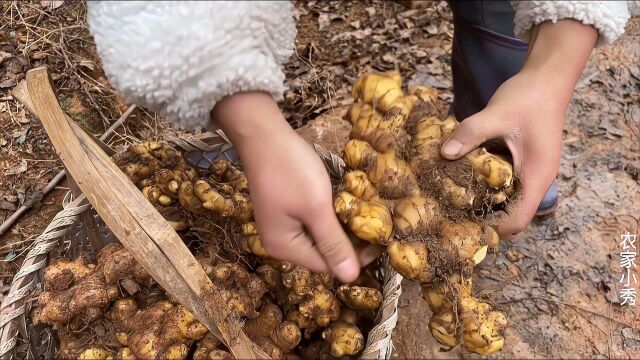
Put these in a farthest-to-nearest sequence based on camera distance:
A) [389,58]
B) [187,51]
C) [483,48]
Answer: [389,58] < [483,48] < [187,51]

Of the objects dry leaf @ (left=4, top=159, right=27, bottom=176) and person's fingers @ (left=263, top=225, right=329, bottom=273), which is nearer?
person's fingers @ (left=263, top=225, right=329, bottom=273)

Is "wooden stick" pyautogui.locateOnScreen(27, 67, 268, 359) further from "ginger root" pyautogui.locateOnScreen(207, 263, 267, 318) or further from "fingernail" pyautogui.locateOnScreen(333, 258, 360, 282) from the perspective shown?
"fingernail" pyautogui.locateOnScreen(333, 258, 360, 282)

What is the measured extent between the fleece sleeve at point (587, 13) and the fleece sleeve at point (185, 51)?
28.0 inches

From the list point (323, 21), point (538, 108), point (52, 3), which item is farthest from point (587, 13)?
point (52, 3)

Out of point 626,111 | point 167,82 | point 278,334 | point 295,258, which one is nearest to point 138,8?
point 167,82

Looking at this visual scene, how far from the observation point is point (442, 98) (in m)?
3.01

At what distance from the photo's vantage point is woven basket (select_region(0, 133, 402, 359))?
1.57 metres

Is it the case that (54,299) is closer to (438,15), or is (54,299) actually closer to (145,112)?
(145,112)

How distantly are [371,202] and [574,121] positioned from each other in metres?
1.88

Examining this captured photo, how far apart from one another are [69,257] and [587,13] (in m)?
1.80

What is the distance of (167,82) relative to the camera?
1.13m

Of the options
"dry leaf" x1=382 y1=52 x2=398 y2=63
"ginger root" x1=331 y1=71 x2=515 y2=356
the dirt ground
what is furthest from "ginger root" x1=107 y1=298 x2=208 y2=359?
"dry leaf" x1=382 y1=52 x2=398 y2=63

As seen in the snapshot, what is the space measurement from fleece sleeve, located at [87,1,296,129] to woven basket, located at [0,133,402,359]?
0.74 m

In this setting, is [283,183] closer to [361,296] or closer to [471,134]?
[471,134]
